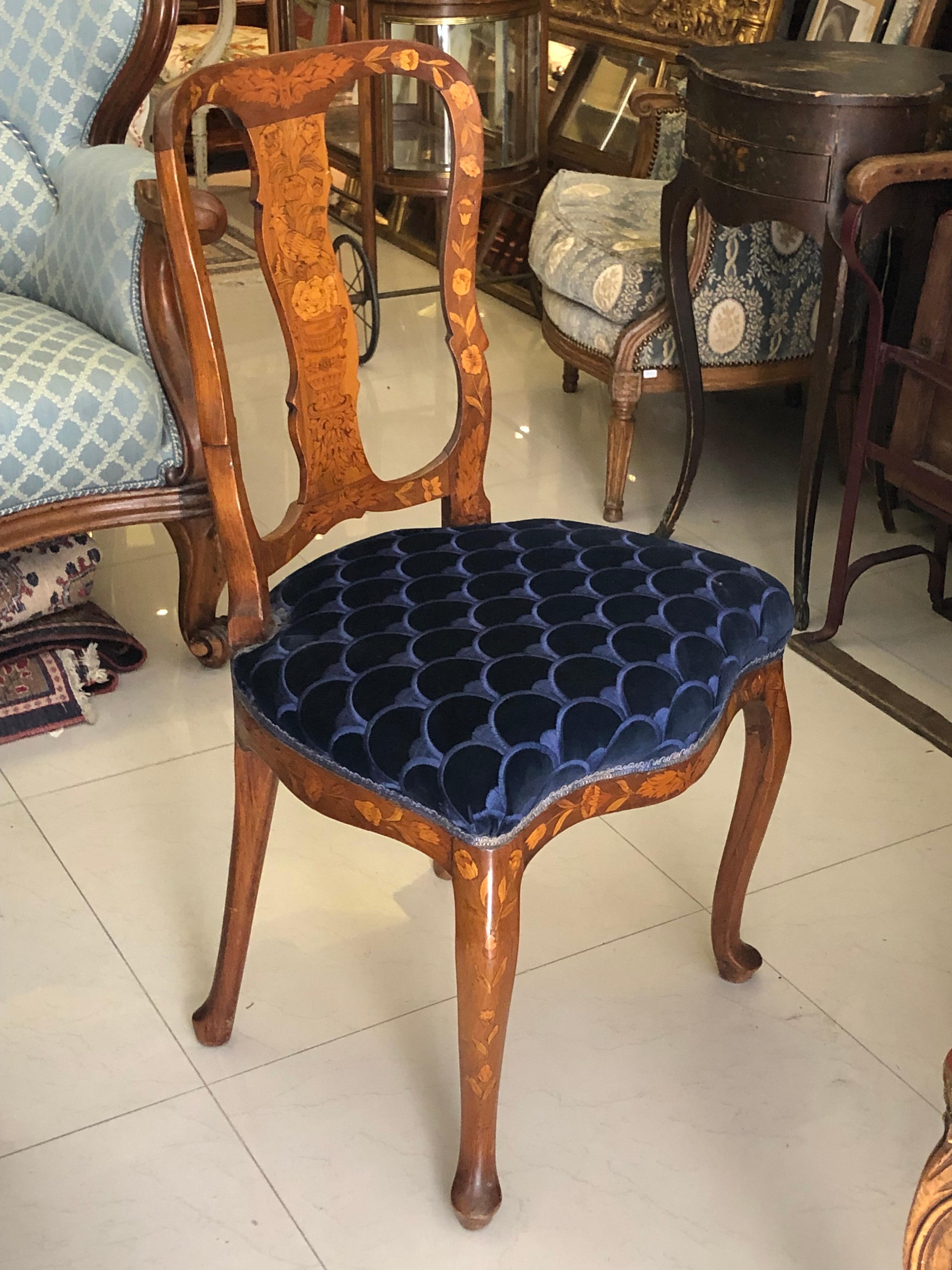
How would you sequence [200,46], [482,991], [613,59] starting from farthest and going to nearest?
[200,46]
[613,59]
[482,991]

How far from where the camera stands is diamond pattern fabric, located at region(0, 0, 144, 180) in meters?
2.22

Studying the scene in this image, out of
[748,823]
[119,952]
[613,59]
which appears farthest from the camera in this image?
[613,59]

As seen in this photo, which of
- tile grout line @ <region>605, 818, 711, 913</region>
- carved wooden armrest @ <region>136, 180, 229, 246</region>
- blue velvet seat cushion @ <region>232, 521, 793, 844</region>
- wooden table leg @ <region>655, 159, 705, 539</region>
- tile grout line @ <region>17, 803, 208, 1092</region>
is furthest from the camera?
wooden table leg @ <region>655, 159, 705, 539</region>

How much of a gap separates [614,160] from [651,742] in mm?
2798

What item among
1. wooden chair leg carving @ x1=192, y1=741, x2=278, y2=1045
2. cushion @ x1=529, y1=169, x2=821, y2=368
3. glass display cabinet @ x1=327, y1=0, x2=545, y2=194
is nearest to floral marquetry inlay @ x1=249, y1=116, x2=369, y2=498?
wooden chair leg carving @ x1=192, y1=741, x2=278, y2=1045

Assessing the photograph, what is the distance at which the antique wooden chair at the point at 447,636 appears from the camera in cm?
121

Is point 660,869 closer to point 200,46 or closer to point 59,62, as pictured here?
point 59,62

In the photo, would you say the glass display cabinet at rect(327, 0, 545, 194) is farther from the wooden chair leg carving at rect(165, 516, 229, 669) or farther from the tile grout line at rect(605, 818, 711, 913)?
the tile grout line at rect(605, 818, 711, 913)

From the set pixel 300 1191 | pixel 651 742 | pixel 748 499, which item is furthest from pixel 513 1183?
pixel 748 499

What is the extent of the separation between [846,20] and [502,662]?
2.17 meters

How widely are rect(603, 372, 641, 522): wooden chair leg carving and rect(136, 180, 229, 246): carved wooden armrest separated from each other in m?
0.97

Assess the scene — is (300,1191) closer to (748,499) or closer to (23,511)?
(23,511)

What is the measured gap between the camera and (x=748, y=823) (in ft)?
5.15

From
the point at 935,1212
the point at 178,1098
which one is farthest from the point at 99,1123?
the point at 935,1212
